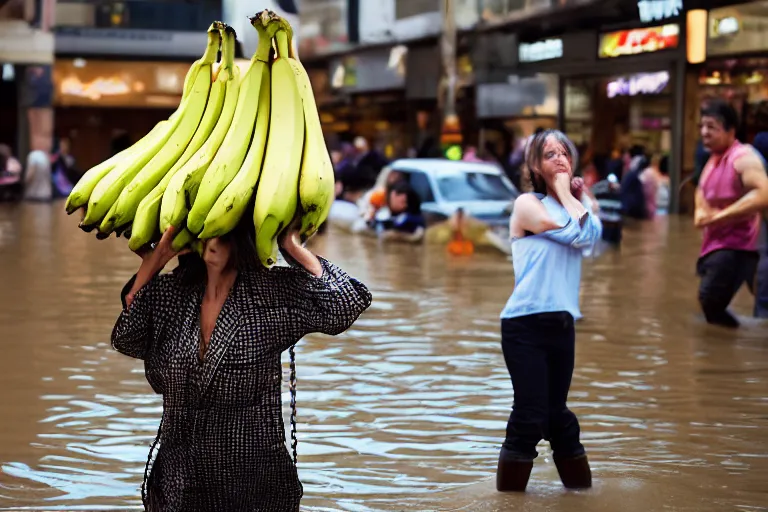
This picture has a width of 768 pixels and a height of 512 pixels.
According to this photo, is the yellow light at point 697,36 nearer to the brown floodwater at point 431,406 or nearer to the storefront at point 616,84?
the storefront at point 616,84

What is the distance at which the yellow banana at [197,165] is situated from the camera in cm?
415

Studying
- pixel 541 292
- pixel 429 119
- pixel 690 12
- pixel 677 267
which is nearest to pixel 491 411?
pixel 541 292

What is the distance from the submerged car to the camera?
67.6ft

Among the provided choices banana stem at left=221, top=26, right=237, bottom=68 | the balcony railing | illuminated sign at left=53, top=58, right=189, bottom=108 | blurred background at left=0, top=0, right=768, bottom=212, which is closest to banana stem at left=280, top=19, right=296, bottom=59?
banana stem at left=221, top=26, right=237, bottom=68

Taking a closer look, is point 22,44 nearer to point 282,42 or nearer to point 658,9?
point 658,9

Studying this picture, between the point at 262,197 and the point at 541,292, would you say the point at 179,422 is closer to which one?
the point at 262,197

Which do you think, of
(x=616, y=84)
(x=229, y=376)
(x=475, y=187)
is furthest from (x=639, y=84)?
(x=229, y=376)

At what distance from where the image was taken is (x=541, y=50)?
118 ft

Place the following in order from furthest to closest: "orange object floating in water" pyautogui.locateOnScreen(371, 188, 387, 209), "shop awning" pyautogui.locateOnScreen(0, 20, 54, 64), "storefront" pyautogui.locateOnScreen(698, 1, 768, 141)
A: "shop awning" pyautogui.locateOnScreen(0, 20, 54, 64)
"storefront" pyautogui.locateOnScreen(698, 1, 768, 141)
"orange object floating in water" pyautogui.locateOnScreen(371, 188, 387, 209)

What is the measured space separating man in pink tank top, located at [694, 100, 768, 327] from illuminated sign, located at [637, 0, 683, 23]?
18.9 meters

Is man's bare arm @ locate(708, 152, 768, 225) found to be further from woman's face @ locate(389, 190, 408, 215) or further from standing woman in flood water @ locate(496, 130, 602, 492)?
woman's face @ locate(389, 190, 408, 215)

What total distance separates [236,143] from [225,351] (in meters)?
0.66

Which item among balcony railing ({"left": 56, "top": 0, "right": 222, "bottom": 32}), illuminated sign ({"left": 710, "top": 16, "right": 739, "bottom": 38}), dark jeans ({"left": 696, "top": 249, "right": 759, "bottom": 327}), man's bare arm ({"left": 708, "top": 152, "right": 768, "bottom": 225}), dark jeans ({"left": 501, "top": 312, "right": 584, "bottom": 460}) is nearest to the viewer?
dark jeans ({"left": 501, "top": 312, "right": 584, "bottom": 460})

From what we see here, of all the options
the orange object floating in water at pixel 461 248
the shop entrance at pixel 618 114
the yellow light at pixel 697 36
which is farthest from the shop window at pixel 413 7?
the orange object floating in water at pixel 461 248
